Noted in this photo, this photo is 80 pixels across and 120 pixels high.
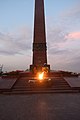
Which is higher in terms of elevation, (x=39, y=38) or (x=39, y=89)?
(x=39, y=38)

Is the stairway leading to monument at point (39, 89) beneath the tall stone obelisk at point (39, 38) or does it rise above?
beneath

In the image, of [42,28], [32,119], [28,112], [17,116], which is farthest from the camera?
[42,28]

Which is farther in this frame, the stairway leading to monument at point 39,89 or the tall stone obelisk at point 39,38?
the tall stone obelisk at point 39,38

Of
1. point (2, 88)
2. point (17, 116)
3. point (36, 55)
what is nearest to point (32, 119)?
point (17, 116)

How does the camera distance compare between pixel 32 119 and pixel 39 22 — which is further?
pixel 39 22

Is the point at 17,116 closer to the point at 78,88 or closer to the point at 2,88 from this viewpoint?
the point at 2,88

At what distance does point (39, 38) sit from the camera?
2134 cm

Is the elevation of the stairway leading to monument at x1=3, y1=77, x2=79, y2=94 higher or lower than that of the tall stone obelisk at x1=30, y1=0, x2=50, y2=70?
lower

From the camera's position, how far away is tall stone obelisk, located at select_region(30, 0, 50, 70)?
21297 mm

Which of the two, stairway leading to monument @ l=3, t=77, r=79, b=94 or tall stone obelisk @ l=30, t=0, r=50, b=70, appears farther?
tall stone obelisk @ l=30, t=0, r=50, b=70

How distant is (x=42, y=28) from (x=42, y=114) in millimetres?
17564

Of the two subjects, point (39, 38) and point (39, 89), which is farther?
point (39, 38)

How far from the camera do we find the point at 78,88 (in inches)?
393

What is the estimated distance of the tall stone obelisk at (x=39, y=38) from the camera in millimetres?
21297
